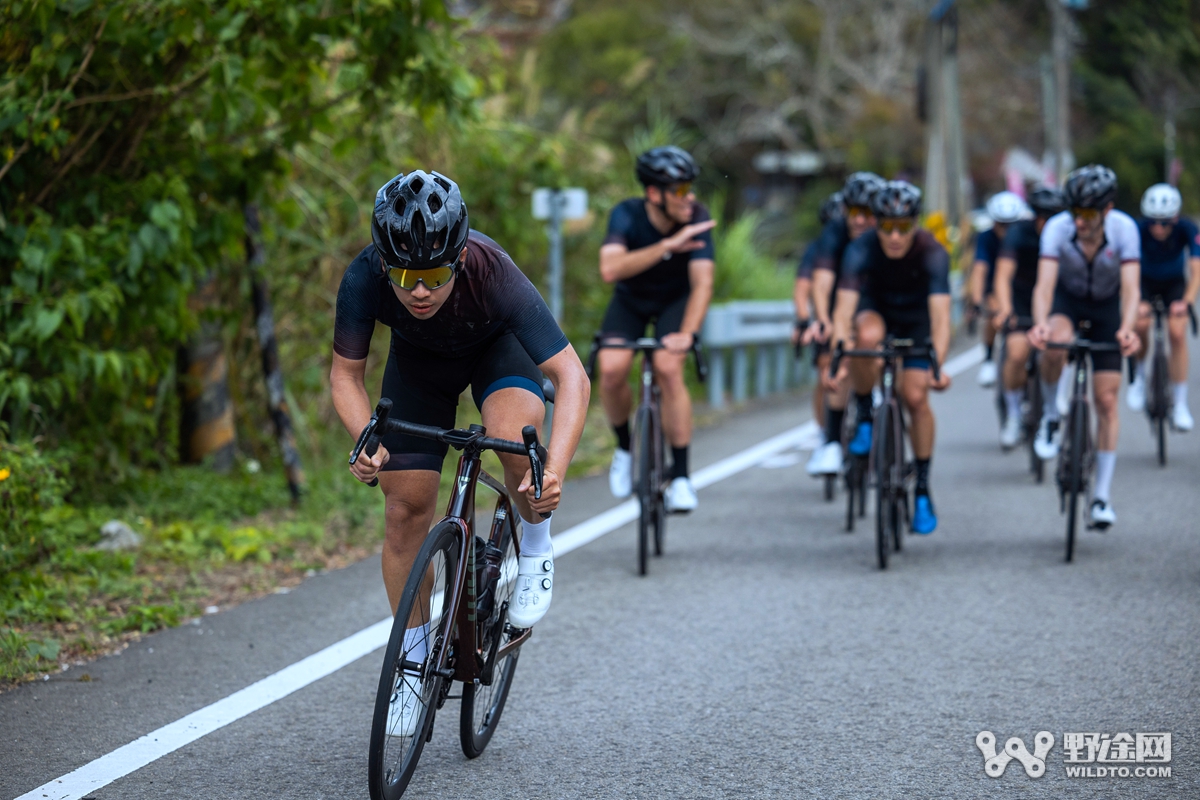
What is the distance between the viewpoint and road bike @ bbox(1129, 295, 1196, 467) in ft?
36.5

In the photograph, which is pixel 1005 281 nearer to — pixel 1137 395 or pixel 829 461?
pixel 1137 395

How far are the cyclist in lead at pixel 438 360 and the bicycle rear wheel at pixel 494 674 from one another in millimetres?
56

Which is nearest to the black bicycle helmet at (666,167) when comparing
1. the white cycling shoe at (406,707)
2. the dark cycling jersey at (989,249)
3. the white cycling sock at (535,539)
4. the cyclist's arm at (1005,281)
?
the white cycling sock at (535,539)

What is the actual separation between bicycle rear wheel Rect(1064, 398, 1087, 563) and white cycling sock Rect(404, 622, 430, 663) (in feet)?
14.9

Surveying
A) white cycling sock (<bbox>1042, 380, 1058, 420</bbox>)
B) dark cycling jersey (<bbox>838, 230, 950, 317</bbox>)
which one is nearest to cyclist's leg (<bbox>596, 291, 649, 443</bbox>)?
dark cycling jersey (<bbox>838, 230, 950, 317</bbox>)

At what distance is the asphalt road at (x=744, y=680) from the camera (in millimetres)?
4484

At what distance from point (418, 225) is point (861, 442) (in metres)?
5.20

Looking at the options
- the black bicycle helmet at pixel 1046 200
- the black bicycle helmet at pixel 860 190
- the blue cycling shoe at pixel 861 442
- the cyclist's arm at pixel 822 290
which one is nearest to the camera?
the blue cycling shoe at pixel 861 442

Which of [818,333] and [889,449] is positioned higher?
[818,333]

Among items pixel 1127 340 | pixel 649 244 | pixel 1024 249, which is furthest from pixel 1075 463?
pixel 1024 249

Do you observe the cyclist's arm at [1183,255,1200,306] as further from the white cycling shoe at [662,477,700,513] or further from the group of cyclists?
the white cycling shoe at [662,477,700,513]

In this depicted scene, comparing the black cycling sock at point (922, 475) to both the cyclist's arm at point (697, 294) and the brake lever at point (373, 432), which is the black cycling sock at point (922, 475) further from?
the brake lever at point (373, 432)

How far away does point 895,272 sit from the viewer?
832cm

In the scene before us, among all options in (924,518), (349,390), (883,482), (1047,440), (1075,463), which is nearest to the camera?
(349,390)
